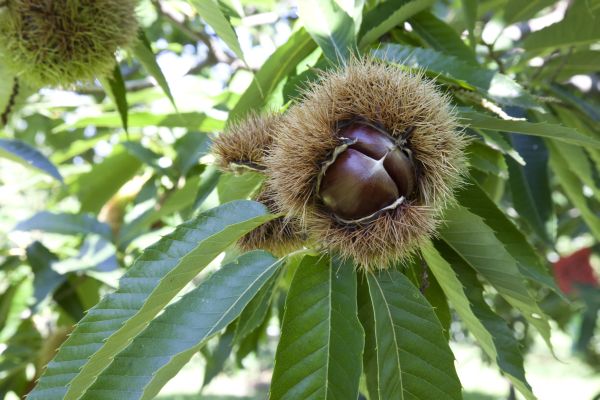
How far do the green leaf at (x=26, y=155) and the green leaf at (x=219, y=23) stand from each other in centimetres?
67

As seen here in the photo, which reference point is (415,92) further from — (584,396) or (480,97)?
(584,396)

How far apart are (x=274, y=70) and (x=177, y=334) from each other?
74 centimetres

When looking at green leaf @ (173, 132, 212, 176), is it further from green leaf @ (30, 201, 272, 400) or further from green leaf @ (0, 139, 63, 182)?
green leaf @ (30, 201, 272, 400)

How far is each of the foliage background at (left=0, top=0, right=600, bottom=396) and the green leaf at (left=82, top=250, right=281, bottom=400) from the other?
0.22 m

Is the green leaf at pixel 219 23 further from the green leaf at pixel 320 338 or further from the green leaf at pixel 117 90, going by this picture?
the green leaf at pixel 117 90

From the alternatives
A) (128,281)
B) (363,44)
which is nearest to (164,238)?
(128,281)

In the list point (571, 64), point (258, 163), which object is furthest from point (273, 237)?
point (571, 64)

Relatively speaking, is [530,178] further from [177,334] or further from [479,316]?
[177,334]

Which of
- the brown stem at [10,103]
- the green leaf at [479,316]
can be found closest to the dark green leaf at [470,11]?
the green leaf at [479,316]

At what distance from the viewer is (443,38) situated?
4.81 feet

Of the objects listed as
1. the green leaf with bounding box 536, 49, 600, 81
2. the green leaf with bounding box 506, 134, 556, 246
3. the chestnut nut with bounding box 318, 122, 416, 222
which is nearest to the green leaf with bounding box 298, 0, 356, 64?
the chestnut nut with bounding box 318, 122, 416, 222

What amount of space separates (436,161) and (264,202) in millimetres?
322

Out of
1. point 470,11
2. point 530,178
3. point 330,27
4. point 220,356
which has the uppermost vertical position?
point 470,11

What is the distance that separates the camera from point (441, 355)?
3.24 ft
